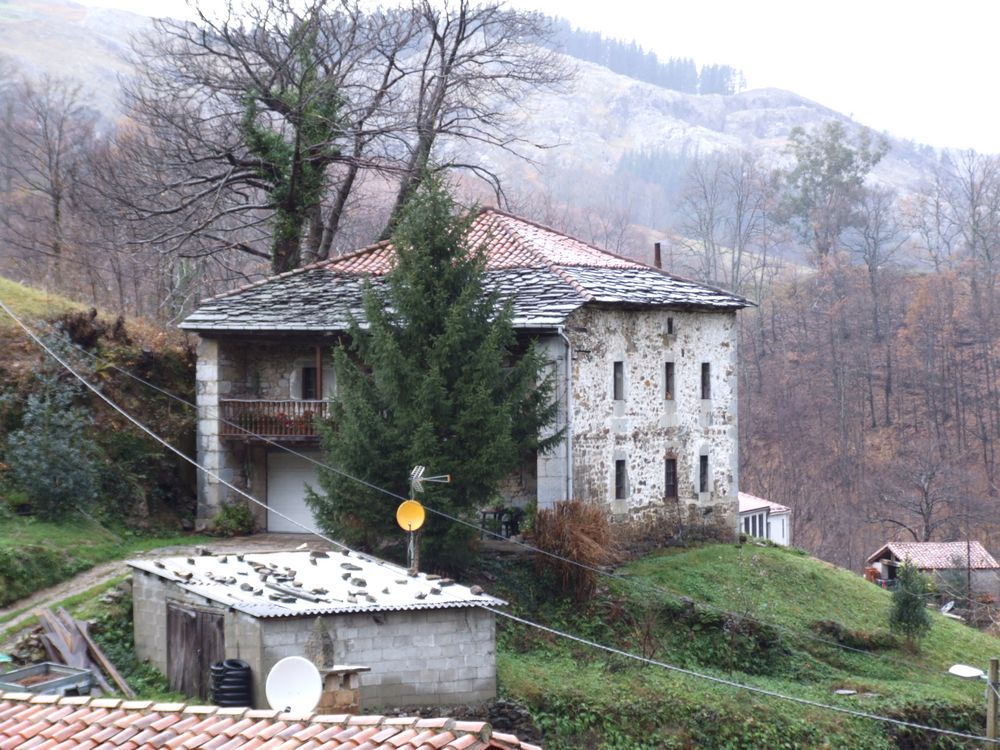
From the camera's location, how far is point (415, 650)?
56.2 ft

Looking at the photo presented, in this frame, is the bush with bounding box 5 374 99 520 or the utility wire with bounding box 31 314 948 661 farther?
the bush with bounding box 5 374 99 520

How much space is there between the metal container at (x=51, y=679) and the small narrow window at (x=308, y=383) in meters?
11.6

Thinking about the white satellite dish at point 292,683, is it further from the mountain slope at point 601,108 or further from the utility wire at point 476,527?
the mountain slope at point 601,108

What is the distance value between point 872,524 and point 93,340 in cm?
3541

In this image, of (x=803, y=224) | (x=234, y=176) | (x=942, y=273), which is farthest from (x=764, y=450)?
(x=234, y=176)

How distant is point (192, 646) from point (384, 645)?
254 centimetres

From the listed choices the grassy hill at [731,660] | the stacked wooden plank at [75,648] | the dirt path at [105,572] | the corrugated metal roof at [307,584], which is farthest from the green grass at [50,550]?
the grassy hill at [731,660]

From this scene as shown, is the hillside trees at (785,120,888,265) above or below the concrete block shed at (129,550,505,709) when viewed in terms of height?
above

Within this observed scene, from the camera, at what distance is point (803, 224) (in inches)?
3258

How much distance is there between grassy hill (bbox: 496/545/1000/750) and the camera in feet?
61.8

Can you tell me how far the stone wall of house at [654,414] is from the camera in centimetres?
2556

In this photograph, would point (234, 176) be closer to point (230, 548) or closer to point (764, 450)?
point (230, 548)

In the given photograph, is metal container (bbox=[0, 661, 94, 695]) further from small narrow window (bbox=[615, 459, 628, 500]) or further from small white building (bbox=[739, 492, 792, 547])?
small white building (bbox=[739, 492, 792, 547])

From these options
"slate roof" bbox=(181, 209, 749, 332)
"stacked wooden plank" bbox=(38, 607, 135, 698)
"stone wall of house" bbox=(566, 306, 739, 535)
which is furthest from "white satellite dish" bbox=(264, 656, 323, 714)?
"stone wall of house" bbox=(566, 306, 739, 535)
